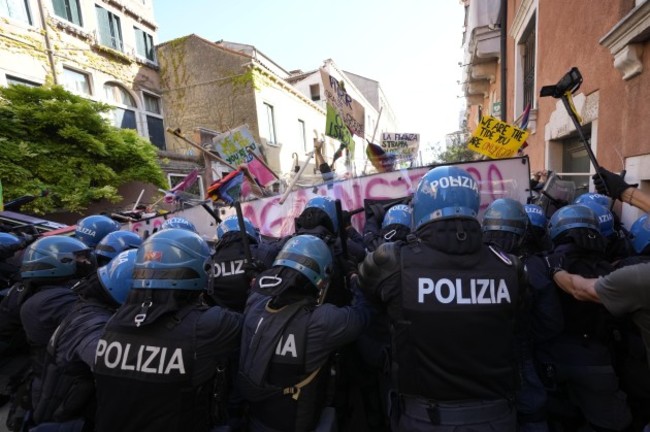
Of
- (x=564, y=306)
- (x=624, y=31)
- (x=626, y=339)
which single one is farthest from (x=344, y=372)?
(x=624, y=31)

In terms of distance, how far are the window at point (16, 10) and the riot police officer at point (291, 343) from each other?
1395cm

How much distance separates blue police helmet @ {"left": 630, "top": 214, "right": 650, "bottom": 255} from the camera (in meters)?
2.57


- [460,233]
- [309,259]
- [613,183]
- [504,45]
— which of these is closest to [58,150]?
[309,259]

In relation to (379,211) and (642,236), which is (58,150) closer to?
(379,211)

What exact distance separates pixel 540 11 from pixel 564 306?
6414 mm

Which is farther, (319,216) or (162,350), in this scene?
(319,216)

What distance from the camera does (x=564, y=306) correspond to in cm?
236

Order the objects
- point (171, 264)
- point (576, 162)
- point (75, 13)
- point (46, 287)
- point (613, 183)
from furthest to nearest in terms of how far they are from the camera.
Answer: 1. point (75, 13)
2. point (576, 162)
3. point (46, 287)
4. point (613, 183)
5. point (171, 264)

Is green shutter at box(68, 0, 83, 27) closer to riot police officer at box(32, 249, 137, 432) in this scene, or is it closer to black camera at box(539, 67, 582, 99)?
riot police officer at box(32, 249, 137, 432)

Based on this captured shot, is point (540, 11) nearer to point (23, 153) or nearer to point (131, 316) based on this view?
point (131, 316)

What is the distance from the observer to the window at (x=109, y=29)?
13.5m

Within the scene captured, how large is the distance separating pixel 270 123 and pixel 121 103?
23.6 ft

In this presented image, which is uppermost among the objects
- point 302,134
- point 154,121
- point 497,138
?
point 154,121

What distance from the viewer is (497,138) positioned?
4664mm
